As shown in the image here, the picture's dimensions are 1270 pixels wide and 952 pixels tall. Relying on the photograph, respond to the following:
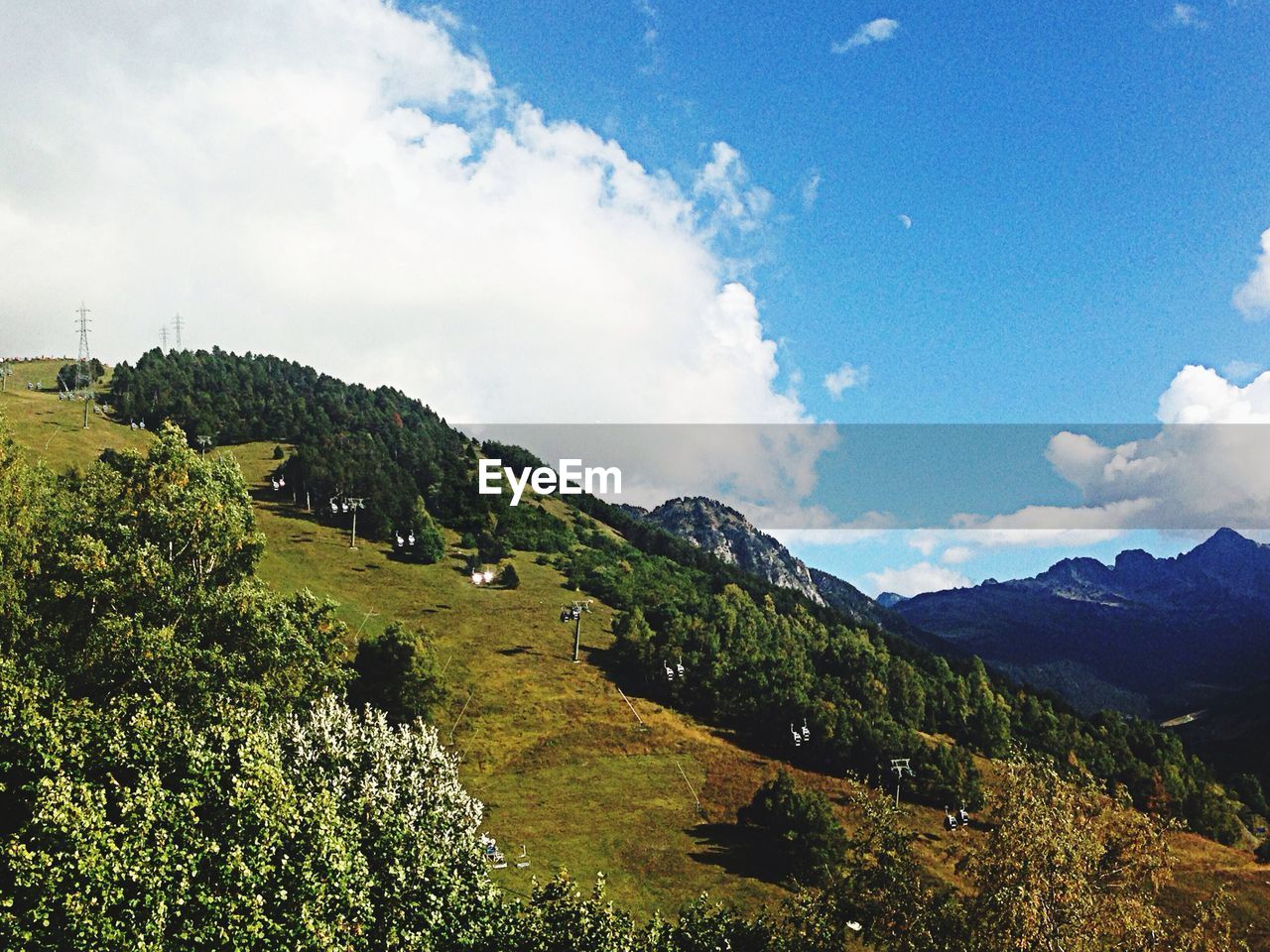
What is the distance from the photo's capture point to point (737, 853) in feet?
260

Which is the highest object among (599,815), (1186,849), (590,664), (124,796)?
(124,796)

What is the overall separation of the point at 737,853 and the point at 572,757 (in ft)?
90.7

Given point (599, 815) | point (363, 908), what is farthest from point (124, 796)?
point (599, 815)

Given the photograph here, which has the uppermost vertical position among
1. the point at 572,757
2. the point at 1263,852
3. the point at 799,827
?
the point at 572,757

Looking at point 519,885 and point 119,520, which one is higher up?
point 119,520

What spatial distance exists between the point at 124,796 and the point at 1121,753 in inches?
6839

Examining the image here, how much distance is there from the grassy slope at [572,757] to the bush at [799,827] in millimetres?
3842

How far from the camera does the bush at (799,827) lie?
7594 cm

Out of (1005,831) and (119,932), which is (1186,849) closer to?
A: (1005,831)

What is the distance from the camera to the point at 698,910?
2830 centimetres

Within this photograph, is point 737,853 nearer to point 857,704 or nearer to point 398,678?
point 398,678

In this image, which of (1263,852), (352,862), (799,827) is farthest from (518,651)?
(1263,852)

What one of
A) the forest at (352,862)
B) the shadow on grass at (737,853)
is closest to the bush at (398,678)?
the shadow on grass at (737,853)

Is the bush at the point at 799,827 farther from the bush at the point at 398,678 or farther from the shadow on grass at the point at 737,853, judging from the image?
the bush at the point at 398,678
